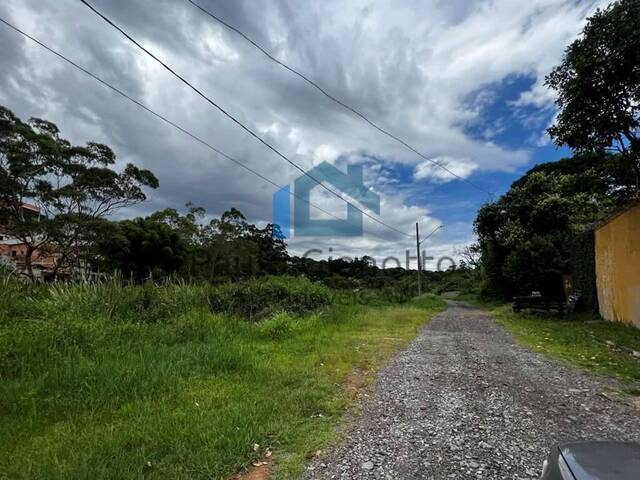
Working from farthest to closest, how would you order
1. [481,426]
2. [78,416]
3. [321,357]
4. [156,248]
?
[156,248], [321,357], [78,416], [481,426]

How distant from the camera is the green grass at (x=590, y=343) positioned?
6.07 m

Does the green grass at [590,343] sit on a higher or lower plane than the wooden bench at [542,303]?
lower

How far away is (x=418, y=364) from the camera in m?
6.62

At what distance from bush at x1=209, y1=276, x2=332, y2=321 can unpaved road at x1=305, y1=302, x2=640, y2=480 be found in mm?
7415

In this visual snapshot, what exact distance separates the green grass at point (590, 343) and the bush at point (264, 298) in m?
6.80

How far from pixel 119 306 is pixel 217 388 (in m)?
5.72

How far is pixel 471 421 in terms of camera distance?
3906 millimetres


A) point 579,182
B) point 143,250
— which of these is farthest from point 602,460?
point 143,250

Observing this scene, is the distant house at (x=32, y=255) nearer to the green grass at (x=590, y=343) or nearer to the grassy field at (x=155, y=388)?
the grassy field at (x=155, y=388)

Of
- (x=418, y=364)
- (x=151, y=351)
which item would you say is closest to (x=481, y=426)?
(x=418, y=364)

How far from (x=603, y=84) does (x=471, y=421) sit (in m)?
7.90

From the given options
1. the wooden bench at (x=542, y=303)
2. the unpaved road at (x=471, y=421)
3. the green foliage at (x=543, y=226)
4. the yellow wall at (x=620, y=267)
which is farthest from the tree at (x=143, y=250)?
the yellow wall at (x=620, y=267)

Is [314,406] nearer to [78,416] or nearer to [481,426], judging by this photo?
[481,426]

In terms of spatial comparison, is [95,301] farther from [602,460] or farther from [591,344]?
[591,344]
